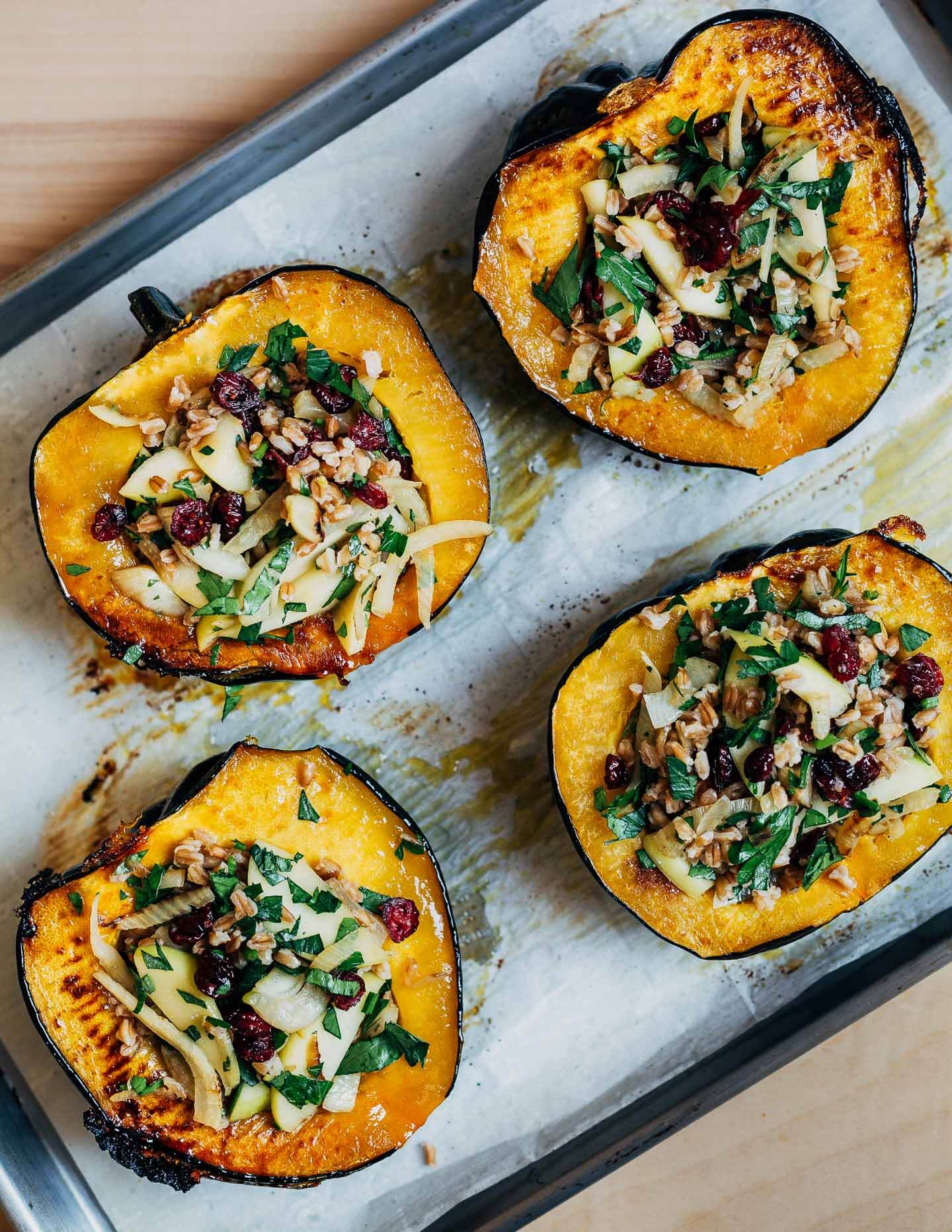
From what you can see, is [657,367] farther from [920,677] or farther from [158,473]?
[158,473]

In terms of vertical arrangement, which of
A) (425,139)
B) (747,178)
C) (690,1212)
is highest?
(425,139)

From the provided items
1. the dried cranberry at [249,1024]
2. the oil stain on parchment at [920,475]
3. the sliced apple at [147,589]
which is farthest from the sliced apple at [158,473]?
the oil stain on parchment at [920,475]

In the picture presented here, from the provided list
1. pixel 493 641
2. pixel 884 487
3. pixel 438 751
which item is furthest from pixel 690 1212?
pixel 884 487

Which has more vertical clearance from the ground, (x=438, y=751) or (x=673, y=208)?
(x=673, y=208)

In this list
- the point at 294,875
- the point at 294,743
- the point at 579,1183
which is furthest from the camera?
the point at 294,743

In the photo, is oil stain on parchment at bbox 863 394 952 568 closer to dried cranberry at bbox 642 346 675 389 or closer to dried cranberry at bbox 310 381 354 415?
dried cranberry at bbox 642 346 675 389

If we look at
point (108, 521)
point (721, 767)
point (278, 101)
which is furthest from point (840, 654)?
point (278, 101)

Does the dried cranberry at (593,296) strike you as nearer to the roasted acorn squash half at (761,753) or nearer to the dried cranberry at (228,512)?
the roasted acorn squash half at (761,753)

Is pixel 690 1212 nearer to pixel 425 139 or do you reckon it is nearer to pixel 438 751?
pixel 438 751
